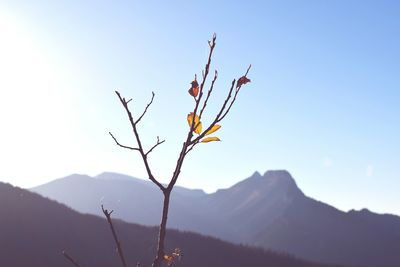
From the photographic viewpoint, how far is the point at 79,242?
109 ft

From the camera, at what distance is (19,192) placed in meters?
36.6

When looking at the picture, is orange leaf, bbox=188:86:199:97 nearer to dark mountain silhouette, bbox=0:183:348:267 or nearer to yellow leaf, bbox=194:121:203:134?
yellow leaf, bbox=194:121:203:134

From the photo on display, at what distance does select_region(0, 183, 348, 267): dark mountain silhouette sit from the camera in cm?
2897

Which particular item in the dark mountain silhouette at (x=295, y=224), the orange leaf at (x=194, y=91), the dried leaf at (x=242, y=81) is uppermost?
the dark mountain silhouette at (x=295, y=224)

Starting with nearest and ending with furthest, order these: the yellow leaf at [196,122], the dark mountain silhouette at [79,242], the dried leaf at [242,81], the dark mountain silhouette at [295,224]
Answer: the yellow leaf at [196,122], the dried leaf at [242,81], the dark mountain silhouette at [79,242], the dark mountain silhouette at [295,224]

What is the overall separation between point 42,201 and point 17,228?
22.1 feet

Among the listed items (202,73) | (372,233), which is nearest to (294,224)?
(372,233)

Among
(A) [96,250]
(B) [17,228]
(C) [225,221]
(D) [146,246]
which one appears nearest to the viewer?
(B) [17,228]

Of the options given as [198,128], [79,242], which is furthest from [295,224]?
[198,128]

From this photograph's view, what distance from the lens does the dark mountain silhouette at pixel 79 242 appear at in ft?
95.0

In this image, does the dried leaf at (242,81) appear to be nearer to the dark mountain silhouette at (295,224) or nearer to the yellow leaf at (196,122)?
the yellow leaf at (196,122)

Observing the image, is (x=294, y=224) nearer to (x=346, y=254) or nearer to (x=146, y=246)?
(x=346, y=254)

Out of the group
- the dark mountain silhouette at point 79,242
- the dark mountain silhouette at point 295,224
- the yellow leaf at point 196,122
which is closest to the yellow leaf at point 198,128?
the yellow leaf at point 196,122

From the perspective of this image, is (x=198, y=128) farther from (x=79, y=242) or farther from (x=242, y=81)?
(x=79, y=242)
